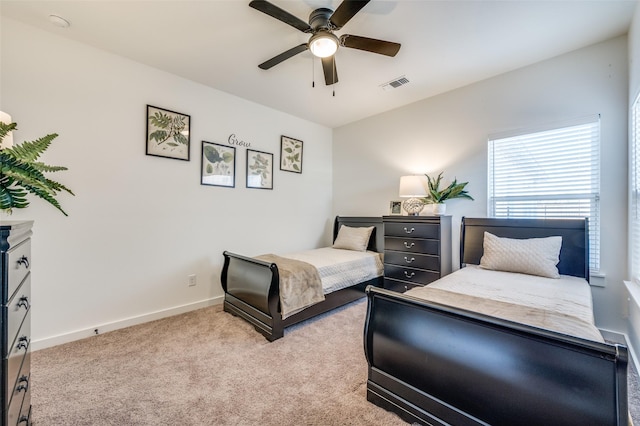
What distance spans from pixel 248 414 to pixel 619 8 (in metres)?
3.93

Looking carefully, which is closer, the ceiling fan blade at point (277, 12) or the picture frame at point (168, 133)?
the ceiling fan blade at point (277, 12)

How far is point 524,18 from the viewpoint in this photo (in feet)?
7.05

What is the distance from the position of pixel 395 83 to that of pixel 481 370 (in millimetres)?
3031

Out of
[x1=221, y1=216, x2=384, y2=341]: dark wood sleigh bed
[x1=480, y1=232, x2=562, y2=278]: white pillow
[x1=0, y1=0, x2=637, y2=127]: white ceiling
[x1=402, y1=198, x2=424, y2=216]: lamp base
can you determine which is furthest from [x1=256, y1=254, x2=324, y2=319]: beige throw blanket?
[x1=0, y1=0, x2=637, y2=127]: white ceiling

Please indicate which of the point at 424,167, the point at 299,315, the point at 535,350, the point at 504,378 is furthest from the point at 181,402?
the point at 424,167

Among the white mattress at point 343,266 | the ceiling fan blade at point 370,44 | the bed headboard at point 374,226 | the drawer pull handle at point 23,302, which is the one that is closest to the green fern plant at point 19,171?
the drawer pull handle at point 23,302

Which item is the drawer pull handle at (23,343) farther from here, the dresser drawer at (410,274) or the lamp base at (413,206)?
the lamp base at (413,206)

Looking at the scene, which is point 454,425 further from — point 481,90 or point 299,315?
point 481,90

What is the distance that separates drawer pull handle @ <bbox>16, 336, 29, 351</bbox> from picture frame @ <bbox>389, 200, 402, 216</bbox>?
3.78 metres

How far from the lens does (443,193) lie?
3.34 meters

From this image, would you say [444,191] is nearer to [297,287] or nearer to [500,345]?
[297,287]

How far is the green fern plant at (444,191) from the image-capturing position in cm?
328

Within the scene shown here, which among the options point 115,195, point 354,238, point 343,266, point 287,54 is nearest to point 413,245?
point 343,266

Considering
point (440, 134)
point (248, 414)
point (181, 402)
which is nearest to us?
point (248, 414)
